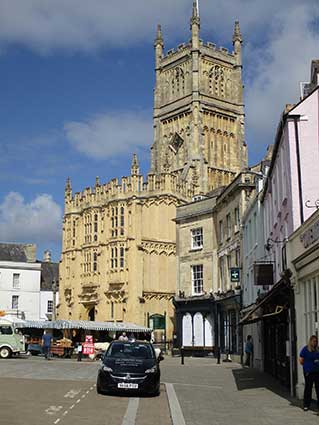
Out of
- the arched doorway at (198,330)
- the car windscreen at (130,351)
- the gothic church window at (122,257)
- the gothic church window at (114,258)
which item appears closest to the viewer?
the car windscreen at (130,351)

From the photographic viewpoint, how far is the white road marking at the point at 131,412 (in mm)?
12053

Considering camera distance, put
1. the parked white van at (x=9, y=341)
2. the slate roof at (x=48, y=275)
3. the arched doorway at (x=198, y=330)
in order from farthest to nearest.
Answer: the slate roof at (x=48, y=275)
the arched doorway at (x=198, y=330)
the parked white van at (x=9, y=341)

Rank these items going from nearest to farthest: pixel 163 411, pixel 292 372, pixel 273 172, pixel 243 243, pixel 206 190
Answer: pixel 163 411, pixel 292 372, pixel 273 172, pixel 243 243, pixel 206 190

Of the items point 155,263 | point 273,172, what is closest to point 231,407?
point 273,172

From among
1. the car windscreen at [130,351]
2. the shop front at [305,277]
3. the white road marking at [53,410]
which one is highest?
the shop front at [305,277]

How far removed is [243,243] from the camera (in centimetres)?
3500

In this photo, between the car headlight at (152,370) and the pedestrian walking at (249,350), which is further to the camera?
the pedestrian walking at (249,350)

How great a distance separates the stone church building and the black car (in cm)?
3265

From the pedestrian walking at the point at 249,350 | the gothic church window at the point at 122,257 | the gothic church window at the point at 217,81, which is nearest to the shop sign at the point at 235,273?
the pedestrian walking at the point at 249,350

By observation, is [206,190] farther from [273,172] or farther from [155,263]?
[273,172]

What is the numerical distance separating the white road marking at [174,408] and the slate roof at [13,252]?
53.1m

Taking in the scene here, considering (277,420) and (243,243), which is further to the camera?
(243,243)

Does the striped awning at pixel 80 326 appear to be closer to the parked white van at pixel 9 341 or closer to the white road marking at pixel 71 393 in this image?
the parked white van at pixel 9 341

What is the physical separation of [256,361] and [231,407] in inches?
631
